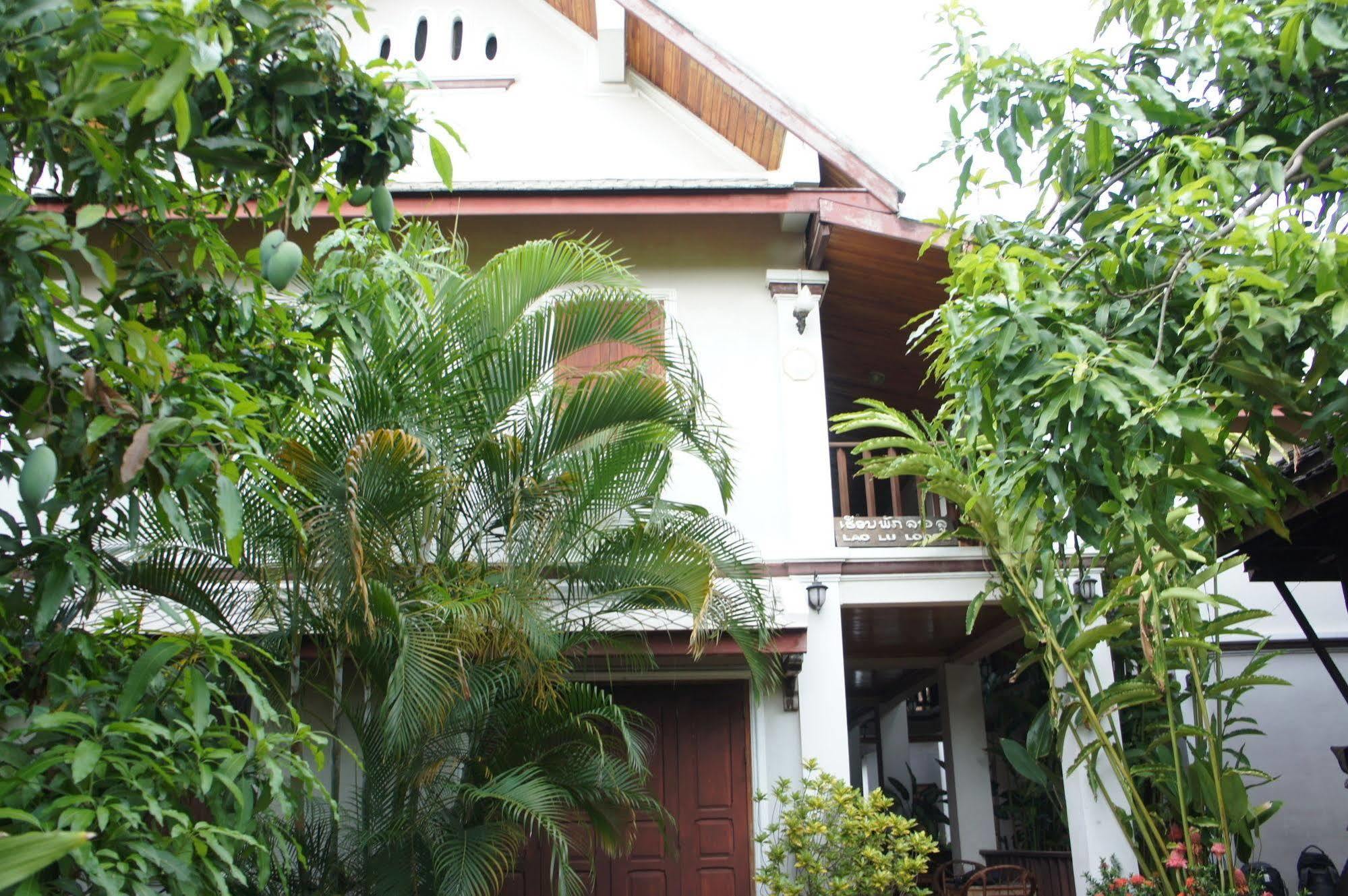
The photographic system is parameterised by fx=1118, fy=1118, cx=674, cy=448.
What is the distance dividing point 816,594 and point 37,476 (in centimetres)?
608

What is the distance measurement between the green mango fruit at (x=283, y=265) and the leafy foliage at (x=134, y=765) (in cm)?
98

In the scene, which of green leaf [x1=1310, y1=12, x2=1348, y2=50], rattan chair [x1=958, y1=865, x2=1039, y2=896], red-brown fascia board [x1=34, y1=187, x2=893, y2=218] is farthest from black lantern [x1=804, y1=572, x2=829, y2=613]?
green leaf [x1=1310, y1=12, x2=1348, y2=50]

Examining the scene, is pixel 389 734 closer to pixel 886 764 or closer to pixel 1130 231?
pixel 1130 231

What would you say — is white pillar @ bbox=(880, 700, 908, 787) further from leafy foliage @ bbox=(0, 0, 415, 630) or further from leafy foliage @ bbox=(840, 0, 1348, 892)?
leafy foliage @ bbox=(0, 0, 415, 630)

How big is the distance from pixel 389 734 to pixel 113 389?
8.39 feet

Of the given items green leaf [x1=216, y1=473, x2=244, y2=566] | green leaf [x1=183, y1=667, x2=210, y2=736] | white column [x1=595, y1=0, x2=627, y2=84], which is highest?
white column [x1=595, y1=0, x2=627, y2=84]

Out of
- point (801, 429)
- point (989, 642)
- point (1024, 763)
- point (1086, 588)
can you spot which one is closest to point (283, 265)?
point (801, 429)

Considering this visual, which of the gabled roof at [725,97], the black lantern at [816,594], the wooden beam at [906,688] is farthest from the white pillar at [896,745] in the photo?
the gabled roof at [725,97]

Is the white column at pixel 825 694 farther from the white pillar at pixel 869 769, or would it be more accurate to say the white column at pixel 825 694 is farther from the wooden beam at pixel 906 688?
the white pillar at pixel 869 769

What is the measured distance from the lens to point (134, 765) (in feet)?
9.46

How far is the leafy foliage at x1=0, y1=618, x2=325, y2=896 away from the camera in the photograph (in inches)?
105

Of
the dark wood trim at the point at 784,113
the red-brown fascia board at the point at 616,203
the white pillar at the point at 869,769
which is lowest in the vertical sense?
the white pillar at the point at 869,769

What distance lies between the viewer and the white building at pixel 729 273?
25.4 feet

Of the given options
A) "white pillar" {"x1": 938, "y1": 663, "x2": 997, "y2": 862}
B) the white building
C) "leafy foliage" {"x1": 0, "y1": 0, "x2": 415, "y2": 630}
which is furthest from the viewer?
"white pillar" {"x1": 938, "y1": 663, "x2": 997, "y2": 862}
